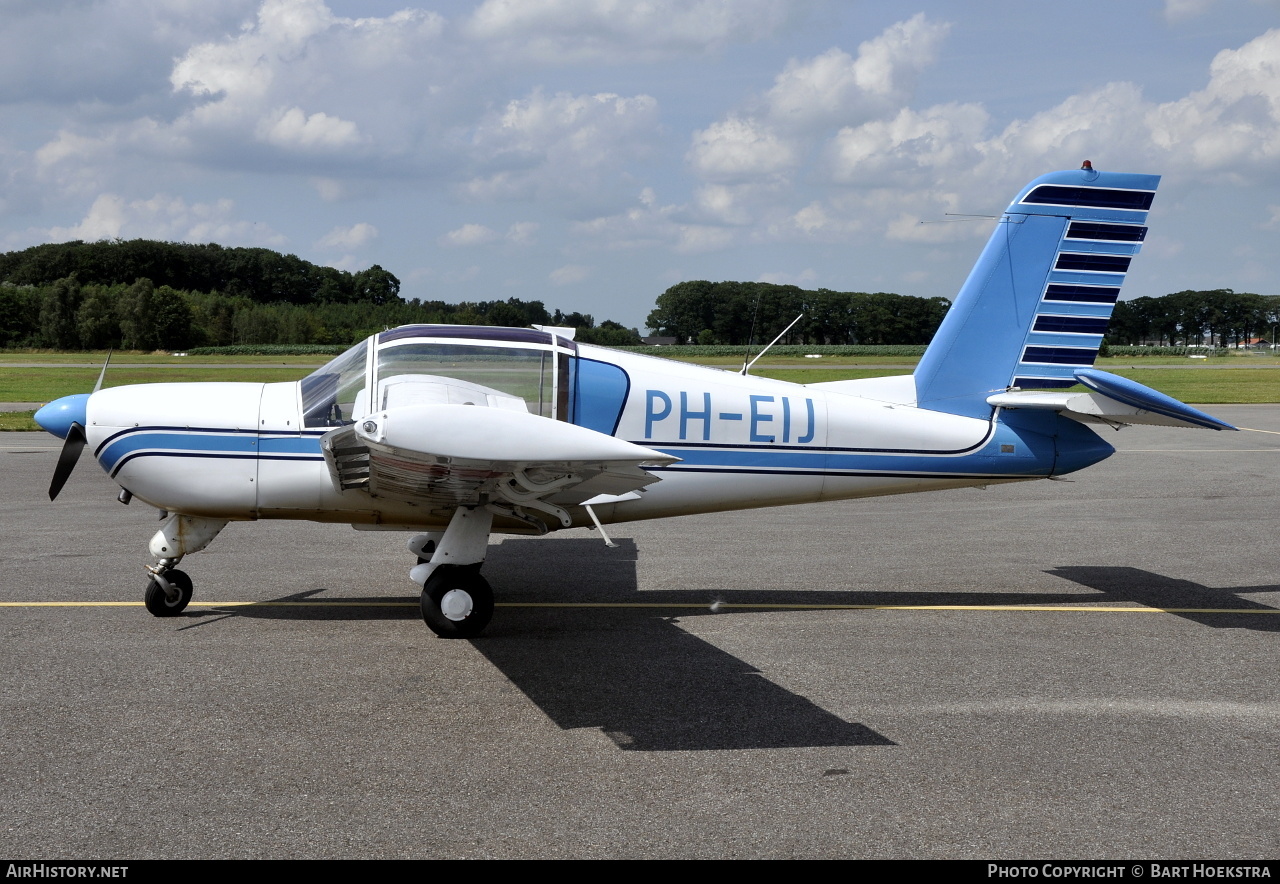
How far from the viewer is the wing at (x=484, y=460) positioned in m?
4.68

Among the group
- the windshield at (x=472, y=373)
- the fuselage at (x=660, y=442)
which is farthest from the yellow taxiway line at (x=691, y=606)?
the windshield at (x=472, y=373)

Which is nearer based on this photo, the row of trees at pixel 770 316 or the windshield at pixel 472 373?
the windshield at pixel 472 373

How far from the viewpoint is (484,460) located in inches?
187

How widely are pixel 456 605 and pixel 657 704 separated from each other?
5.78 ft

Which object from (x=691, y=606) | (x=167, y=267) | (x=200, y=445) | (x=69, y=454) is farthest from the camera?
(x=167, y=267)

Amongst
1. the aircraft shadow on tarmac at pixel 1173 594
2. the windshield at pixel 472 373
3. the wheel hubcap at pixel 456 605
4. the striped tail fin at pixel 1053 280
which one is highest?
the striped tail fin at pixel 1053 280

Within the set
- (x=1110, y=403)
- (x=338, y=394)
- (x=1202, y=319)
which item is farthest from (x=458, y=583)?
(x=1202, y=319)

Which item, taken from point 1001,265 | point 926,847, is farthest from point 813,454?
point 926,847

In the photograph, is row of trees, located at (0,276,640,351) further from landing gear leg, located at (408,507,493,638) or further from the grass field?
landing gear leg, located at (408,507,493,638)

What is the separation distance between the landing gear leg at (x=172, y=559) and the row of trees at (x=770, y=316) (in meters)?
5.16

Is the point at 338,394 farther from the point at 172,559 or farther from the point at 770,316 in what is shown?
the point at 770,316

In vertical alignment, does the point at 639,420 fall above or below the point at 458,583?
above

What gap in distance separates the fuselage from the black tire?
0.54 metres
